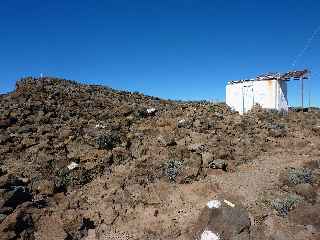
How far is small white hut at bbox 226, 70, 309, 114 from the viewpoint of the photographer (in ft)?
84.9

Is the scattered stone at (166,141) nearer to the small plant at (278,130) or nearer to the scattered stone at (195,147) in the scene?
the scattered stone at (195,147)

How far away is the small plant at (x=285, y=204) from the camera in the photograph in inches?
598

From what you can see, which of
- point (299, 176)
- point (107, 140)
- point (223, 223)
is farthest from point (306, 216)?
point (107, 140)

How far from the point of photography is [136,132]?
72.9 ft

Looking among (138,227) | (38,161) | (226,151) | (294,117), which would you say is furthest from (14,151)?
(294,117)

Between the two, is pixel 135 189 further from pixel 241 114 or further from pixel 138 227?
pixel 241 114

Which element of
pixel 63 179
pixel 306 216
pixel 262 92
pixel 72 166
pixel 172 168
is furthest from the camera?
pixel 262 92

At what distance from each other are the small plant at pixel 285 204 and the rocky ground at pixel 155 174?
39 mm

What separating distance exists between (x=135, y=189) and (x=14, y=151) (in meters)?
6.71

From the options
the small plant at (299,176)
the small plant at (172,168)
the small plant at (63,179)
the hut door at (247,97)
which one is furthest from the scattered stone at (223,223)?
the hut door at (247,97)

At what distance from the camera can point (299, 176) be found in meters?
17.0

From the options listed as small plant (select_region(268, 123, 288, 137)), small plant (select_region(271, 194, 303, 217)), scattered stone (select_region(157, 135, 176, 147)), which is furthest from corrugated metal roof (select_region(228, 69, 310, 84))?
small plant (select_region(271, 194, 303, 217))

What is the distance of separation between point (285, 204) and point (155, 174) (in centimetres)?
552

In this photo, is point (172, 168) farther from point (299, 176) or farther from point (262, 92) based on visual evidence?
point (262, 92)
